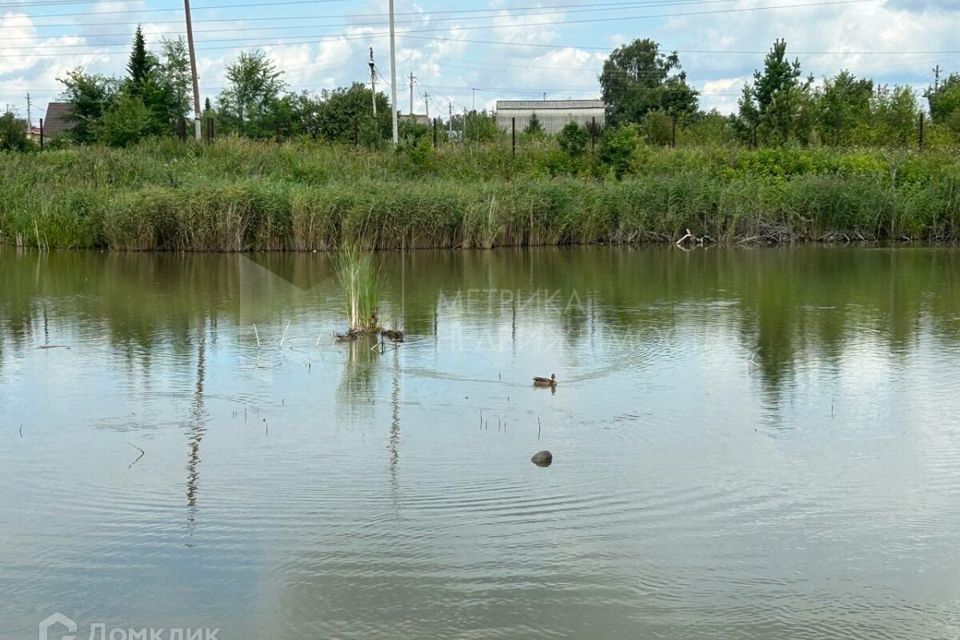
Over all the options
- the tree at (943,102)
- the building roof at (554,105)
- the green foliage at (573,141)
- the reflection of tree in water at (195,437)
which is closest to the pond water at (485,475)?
the reflection of tree in water at (195,437)

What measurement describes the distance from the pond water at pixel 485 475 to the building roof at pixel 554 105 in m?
53.2

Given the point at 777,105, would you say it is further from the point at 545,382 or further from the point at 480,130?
the point at 545,382

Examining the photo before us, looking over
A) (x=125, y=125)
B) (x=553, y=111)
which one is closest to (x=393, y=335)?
(x=125, y=125)

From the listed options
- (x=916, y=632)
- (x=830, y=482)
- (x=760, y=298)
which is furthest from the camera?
(x=760, y=298)

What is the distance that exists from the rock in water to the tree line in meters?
25.1

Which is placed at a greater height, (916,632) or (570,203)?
(570,203)

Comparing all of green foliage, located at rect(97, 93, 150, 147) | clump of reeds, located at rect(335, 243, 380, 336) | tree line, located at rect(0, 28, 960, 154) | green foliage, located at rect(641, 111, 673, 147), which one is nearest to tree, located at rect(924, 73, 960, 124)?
tree line, located at rect(0, 28, 960, 154)

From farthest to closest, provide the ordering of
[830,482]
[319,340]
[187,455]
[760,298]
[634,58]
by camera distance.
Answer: [634,58], [760,298], [319,340], [187,455], [830,482]

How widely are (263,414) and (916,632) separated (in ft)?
15.8

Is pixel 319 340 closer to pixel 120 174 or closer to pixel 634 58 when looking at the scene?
pixel 120 174

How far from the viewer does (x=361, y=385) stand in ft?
29.1

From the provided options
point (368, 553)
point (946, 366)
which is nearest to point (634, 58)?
point (946, 366)

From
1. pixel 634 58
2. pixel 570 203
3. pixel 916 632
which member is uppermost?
pixel 634 58

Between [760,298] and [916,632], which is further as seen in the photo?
[760,298]
